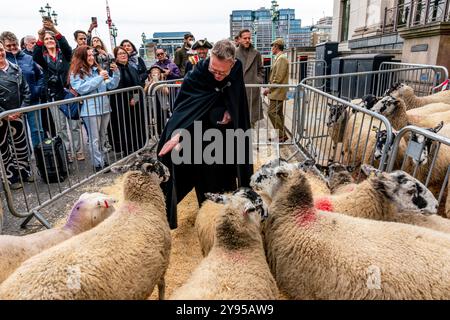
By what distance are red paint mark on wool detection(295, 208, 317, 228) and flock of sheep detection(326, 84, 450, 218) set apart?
3.91 feet

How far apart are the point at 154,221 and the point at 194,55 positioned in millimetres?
5133

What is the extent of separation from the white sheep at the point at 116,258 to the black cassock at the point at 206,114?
0.53 meters

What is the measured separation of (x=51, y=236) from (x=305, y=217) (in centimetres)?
221

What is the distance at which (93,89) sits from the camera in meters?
5.15

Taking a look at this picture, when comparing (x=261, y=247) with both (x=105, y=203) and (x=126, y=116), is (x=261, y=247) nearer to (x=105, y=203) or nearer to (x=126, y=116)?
(x=105, y=203)

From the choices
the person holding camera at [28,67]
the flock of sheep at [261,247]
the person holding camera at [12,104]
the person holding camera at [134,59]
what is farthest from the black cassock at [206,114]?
the person holding camera at [134,59]

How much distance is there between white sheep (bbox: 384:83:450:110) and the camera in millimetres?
5668

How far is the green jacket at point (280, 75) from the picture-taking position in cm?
685

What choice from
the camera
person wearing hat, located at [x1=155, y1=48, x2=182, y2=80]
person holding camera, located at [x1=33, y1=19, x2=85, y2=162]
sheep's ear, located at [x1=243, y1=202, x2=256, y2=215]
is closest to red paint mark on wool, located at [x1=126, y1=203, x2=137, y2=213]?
sheep's ear, located at [x1=243, y1=202, x2=256, y2=215]

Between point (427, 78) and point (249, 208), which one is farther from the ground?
point (427, 78)

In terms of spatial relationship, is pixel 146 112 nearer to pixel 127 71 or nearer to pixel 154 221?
pixel 127 71

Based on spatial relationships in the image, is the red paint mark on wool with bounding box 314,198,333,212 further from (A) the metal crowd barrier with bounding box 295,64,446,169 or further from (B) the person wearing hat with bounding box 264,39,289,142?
(B) the person wearing hat with bounding box 264,39,289,142

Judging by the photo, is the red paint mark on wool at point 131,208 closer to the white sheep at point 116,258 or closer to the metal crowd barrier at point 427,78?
the white sheep at point 116,258

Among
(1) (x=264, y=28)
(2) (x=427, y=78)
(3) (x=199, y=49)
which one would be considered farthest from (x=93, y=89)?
(1) (x=264, y=28)
